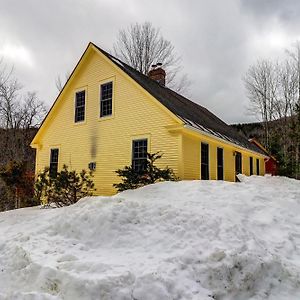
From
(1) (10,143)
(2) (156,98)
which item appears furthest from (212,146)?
(1) (10,143)

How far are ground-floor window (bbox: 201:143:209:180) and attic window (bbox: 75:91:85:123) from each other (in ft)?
19.6

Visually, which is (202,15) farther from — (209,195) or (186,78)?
(186,78)

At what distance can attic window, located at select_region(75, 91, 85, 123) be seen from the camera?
1488cm

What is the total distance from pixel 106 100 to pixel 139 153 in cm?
321

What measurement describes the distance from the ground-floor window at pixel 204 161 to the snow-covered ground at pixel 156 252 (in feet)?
19.0

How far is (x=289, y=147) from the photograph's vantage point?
90.9ft

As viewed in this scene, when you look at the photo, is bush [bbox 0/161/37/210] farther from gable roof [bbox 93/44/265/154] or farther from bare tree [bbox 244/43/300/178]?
bare tree [bbox 244/43/300/178]

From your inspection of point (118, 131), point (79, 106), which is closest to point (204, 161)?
point (118, 131)

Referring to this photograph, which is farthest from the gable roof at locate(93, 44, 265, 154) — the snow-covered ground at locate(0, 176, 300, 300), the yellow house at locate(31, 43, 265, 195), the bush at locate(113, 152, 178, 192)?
the snow-covered ground at locate(0, 176, 300, 300)

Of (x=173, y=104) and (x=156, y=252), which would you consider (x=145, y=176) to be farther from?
(x=156, y=252)

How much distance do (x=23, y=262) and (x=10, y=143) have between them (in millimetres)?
25702

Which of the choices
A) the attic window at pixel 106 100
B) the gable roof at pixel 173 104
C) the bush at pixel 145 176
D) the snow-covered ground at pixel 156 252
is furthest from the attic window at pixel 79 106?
the snow-covered ground at pixel 156 252

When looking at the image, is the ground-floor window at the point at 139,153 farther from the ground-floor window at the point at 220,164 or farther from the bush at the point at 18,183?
the bush at the point at 18,183

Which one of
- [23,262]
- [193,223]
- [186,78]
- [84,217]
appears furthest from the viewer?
[186,78]
